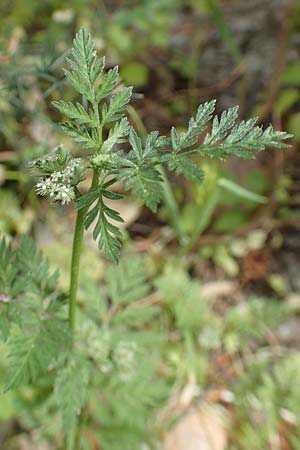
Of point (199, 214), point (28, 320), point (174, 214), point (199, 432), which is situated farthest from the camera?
point (199, 214)

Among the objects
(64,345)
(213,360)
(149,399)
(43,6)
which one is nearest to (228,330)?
(213,360)

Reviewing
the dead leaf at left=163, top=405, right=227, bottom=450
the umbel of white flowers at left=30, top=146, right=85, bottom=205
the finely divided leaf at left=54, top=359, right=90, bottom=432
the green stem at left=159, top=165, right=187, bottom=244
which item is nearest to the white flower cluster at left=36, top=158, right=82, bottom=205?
the umbel of white flowers at left=30, top=146, right=85, bottom=205

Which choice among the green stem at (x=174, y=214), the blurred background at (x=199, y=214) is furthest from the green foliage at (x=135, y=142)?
the green stem at (x=174, y=214)

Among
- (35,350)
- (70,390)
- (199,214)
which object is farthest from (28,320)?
(199,214)

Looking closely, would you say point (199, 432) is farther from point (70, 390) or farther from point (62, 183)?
point (62, 183)

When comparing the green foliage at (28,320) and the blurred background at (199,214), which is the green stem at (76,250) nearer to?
the green foliage at (28,320)

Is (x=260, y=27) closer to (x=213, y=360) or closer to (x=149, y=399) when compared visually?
(x=213, y=360)
